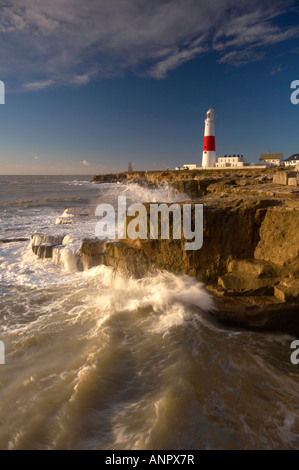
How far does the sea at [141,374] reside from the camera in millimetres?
2869

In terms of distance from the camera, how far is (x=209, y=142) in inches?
1699

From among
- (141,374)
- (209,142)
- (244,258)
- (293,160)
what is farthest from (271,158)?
(141,374)

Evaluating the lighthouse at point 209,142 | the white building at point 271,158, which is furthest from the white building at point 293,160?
the lighthouse at point 209,142

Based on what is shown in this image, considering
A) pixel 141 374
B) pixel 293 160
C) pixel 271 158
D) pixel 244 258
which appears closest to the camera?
pixel 141 374

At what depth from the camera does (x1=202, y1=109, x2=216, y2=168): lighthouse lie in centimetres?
4138

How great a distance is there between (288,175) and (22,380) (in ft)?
28.9

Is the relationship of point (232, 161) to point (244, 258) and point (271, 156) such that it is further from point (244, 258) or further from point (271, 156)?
point (244, 258)

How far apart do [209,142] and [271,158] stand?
28.5 m

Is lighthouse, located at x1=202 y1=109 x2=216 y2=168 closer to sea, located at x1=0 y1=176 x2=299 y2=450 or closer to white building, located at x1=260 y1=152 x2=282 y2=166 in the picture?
white building, located at x1=260 y1=152 x2=282 y2=166

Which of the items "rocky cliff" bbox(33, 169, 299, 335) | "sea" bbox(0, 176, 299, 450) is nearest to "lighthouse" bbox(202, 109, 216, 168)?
"rocky cliff" bbox(33, 169, 299, 335)

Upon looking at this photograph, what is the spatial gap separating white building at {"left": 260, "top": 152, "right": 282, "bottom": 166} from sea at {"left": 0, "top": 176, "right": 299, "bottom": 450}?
63.8 meters
